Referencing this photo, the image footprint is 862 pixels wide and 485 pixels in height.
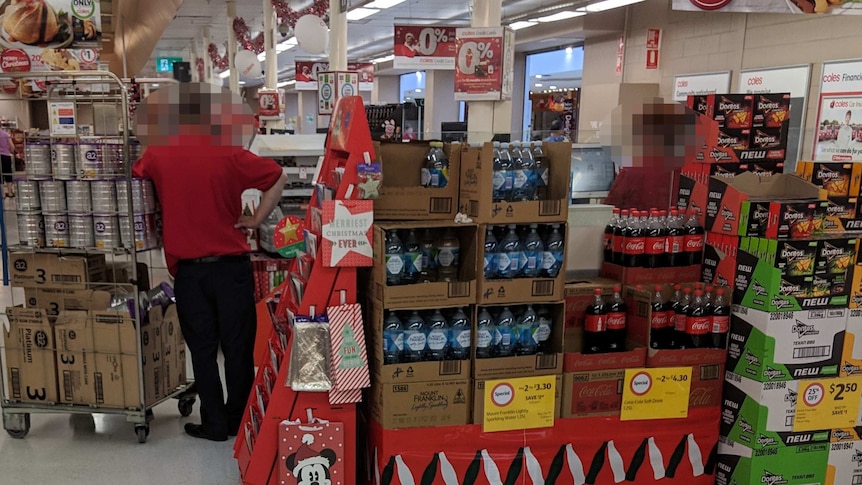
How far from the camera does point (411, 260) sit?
9.11 feet

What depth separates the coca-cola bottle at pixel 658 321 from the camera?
10.1 feet

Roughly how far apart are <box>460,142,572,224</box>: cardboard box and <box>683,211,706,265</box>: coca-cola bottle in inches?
29.2

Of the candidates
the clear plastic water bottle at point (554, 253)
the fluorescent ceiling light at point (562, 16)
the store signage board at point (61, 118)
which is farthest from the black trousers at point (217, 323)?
the fluorescent ceiling light at point (562, 16)

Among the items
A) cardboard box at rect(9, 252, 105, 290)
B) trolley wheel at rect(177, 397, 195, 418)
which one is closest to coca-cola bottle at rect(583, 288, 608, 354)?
trolley wheel at rect(177, 397, 195, 418)

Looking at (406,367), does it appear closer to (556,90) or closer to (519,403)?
(519,403)

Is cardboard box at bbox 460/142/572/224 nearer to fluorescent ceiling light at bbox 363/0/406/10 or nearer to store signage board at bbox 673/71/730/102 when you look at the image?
store signage board at bbox 673/71/730/102

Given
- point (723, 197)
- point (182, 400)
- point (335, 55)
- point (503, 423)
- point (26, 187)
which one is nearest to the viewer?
point (503, 423)

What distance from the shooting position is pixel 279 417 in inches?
110

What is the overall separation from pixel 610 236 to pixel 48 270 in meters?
2.92

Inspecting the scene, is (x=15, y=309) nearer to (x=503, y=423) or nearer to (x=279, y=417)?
(x=279, y=417)

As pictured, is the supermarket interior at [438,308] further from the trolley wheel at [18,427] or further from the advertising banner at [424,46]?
the advertising banner at [424,46]

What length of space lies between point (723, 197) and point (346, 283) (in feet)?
5.87

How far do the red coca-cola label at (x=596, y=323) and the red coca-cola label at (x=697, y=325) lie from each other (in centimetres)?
38

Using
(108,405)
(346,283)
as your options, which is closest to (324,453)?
(346,283)
